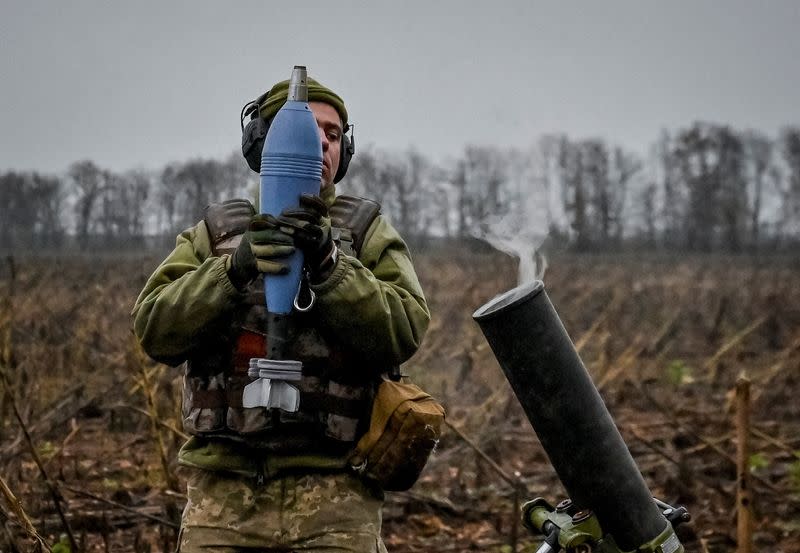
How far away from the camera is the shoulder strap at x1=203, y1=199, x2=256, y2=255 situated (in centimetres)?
260

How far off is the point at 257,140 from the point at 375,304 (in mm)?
600

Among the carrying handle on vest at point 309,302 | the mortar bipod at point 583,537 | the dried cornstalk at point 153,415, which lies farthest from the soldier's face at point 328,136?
the dried cornstalk at point 153,415

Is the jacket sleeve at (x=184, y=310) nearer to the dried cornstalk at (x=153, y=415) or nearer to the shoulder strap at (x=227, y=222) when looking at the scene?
the shoulder strap at (x=227, y=222)

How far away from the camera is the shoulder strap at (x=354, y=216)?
2625mm

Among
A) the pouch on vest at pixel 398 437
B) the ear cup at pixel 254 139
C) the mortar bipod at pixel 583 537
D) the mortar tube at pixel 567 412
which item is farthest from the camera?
the ear cup at pixel 254 139

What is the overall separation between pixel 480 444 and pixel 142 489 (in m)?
2.52

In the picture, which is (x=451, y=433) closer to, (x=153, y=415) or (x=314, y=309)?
(x=153, y=415)

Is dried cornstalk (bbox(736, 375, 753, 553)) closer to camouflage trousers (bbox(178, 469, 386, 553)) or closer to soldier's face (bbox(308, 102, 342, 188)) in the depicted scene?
camouflage trousers (bbox(178, 469, 386, 553))

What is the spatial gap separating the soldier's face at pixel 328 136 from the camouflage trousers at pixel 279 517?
0.86 m

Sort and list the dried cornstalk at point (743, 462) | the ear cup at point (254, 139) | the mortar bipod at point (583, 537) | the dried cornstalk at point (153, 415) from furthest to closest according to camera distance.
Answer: the dried cornstalk at point (153, 415) < the dried cornstalk at point (743, 462) < the ear cup at point (254, 139) < the mortar bipod at point (583, 537)

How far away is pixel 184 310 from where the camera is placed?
239 cm

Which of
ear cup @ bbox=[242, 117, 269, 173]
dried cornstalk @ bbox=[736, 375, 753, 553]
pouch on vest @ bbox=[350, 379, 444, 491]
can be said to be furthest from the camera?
dried cornstalk @ bbox=[736, 375, 753, 553]

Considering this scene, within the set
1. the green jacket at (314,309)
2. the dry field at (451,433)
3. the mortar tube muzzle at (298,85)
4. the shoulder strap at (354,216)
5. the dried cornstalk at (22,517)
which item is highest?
the mortar tube muzzle at (298,85)

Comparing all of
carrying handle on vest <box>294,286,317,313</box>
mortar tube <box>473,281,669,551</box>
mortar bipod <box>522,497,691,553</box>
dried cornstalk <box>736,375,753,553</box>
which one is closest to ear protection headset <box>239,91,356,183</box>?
carrying handle on vest <box>294,286,317,313</box>
